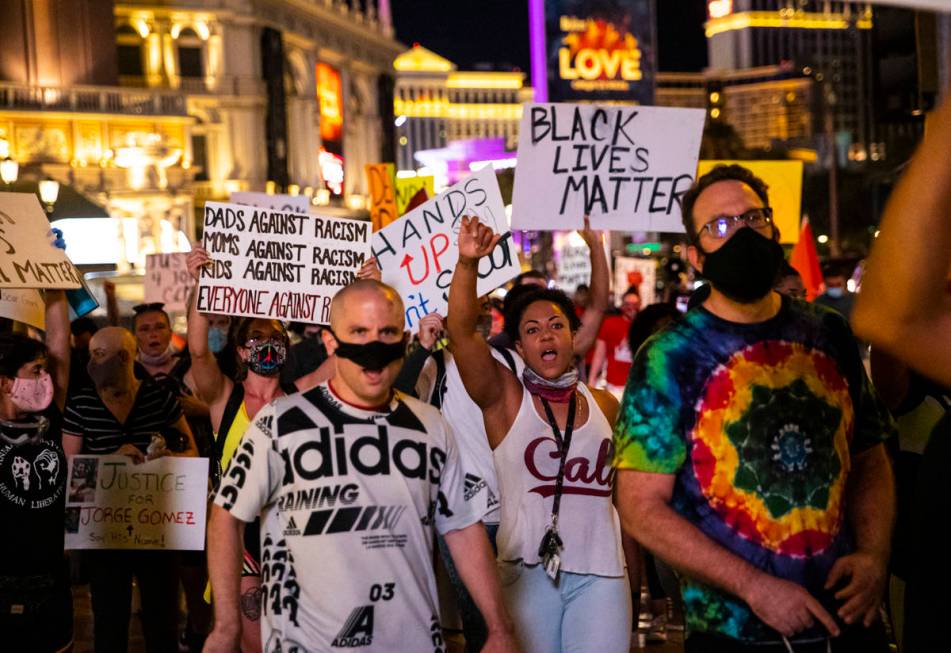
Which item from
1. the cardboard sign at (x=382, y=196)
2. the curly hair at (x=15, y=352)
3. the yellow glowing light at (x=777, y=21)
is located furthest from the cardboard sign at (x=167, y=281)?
the yellow glowing light at (x=777, y=21)

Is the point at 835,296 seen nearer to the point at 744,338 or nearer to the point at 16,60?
the point at 744,338

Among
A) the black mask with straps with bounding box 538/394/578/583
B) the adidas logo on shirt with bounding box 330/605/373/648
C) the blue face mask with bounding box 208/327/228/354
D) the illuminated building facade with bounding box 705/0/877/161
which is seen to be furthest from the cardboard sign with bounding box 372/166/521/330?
the illuminated building facade with bounding box 705/0/877/161

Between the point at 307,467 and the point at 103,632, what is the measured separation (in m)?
3.32

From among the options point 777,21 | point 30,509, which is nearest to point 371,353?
point 30,509

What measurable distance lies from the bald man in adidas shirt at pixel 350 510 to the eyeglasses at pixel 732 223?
1.04m

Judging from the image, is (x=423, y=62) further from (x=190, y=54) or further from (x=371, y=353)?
(x=371, y=353)

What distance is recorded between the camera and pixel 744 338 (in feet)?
12.1

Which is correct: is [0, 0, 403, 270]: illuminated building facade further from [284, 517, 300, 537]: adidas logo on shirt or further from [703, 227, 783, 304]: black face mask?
[703, 227, 783, 304]: black face mask

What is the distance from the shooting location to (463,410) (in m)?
6.04

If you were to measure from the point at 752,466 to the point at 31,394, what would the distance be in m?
3.31

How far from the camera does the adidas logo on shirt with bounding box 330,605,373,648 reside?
13.1 feet

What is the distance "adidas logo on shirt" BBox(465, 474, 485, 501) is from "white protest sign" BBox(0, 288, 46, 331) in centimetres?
400

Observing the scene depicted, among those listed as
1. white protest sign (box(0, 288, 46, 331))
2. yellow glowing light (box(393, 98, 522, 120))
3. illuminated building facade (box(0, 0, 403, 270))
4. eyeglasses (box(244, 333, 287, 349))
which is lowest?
eyeglasses (box(244, 333, 287, 349))

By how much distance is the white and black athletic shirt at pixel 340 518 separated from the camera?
4.02 meters
